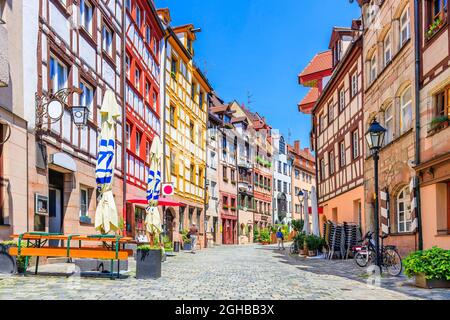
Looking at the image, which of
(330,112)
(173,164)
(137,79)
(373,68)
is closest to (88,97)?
(137,79)

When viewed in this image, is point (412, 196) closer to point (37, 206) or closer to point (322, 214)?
point (37, 206)

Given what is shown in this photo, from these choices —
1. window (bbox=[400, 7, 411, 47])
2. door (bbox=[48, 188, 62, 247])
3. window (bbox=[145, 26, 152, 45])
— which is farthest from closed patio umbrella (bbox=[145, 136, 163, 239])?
window (bbox=[145, 26, 152, 45])

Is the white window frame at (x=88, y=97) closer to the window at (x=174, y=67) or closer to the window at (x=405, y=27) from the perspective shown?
the window at (x=405, y=27)

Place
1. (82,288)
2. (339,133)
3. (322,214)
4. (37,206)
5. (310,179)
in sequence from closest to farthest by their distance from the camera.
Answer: (82,288)
(37,206)
(339,133)
(322,214)
(310,179)

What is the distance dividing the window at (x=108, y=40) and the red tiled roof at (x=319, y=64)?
14.4m

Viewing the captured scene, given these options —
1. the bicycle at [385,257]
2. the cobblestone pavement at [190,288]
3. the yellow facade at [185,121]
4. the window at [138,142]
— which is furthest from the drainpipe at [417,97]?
the yellow facade at [185,121]

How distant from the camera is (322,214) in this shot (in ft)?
101

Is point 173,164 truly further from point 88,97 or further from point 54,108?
point 54,108

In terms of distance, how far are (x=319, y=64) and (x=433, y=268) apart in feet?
76.7

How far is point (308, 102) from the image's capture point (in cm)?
3484

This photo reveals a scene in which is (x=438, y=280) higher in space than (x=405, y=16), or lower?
lower

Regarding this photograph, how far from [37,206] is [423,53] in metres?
10.5

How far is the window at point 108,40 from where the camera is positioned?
19.3 m
